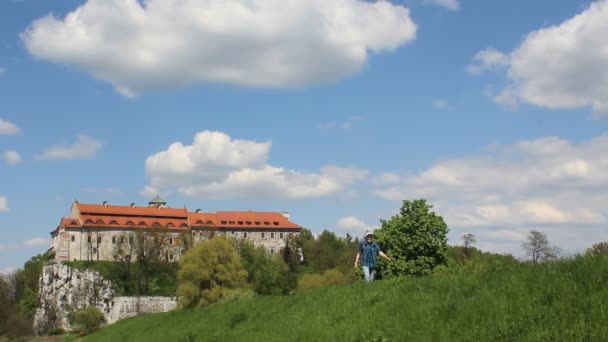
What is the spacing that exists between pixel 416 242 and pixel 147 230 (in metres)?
95.2

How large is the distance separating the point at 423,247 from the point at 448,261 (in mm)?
2858

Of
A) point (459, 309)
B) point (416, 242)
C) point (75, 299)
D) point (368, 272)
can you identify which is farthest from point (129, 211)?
point (459, 309)

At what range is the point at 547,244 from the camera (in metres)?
79.4

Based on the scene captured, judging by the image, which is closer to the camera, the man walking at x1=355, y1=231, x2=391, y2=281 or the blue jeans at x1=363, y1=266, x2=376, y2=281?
the blue jeans at x1=363, y1=266, x2=376, y2=281

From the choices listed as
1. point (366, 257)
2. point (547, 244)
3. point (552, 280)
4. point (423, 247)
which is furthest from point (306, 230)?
point (552, 280)

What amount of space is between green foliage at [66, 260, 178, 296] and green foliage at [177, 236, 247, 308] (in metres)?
42.1

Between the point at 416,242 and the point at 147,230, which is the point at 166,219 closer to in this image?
the point at 147,230

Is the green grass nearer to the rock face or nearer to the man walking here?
the man walking

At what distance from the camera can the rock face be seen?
116 m

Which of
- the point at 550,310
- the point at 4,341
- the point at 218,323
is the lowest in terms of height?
the point at 4,341

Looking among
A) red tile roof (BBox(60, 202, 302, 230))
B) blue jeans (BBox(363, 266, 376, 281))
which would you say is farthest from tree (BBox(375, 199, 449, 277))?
red tile roof (BBox(60, 202, 302, 230))

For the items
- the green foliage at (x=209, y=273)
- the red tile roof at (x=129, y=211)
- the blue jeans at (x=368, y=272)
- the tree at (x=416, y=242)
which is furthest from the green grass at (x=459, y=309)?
the red tile roof at (x=129, y=211)

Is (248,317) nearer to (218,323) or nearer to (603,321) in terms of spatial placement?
(218,323)

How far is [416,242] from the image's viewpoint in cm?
5650
